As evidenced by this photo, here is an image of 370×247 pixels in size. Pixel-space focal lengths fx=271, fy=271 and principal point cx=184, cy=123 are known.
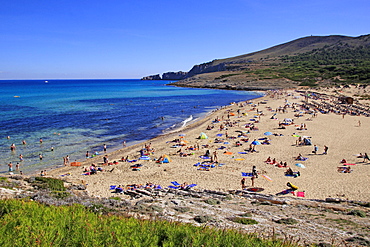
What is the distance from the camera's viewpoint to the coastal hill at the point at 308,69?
94062 mm

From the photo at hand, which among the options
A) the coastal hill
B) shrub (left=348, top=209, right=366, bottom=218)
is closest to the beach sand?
shrub (left=348, top=209, right=366, bottom=218)

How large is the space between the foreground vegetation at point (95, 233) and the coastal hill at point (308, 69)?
8702 cm

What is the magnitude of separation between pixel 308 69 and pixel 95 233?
409 ft

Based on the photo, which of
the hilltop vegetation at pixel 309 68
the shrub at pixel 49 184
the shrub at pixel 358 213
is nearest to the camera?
the shrub at pixel 358 213

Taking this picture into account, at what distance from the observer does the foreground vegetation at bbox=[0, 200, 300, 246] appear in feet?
18.5

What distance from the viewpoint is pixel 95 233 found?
6.05m

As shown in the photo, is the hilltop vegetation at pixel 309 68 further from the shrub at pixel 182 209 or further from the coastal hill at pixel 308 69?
the shrub at pixel 182 209

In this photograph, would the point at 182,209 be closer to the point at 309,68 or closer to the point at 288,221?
the point at 288,221

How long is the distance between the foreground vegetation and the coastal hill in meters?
87.0

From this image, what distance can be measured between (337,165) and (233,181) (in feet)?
28.8

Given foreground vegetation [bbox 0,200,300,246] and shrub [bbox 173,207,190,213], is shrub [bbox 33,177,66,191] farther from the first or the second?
foreground vegetation [bbox 0,200,300,246]

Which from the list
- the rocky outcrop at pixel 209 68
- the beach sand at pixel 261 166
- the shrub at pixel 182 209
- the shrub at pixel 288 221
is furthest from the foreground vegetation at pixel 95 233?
the rocky outcrop at pixel 209 68

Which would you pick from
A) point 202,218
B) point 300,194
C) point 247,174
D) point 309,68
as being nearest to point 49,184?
point 202,218

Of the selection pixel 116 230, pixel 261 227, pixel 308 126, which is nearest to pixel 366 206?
pixel 261 227
